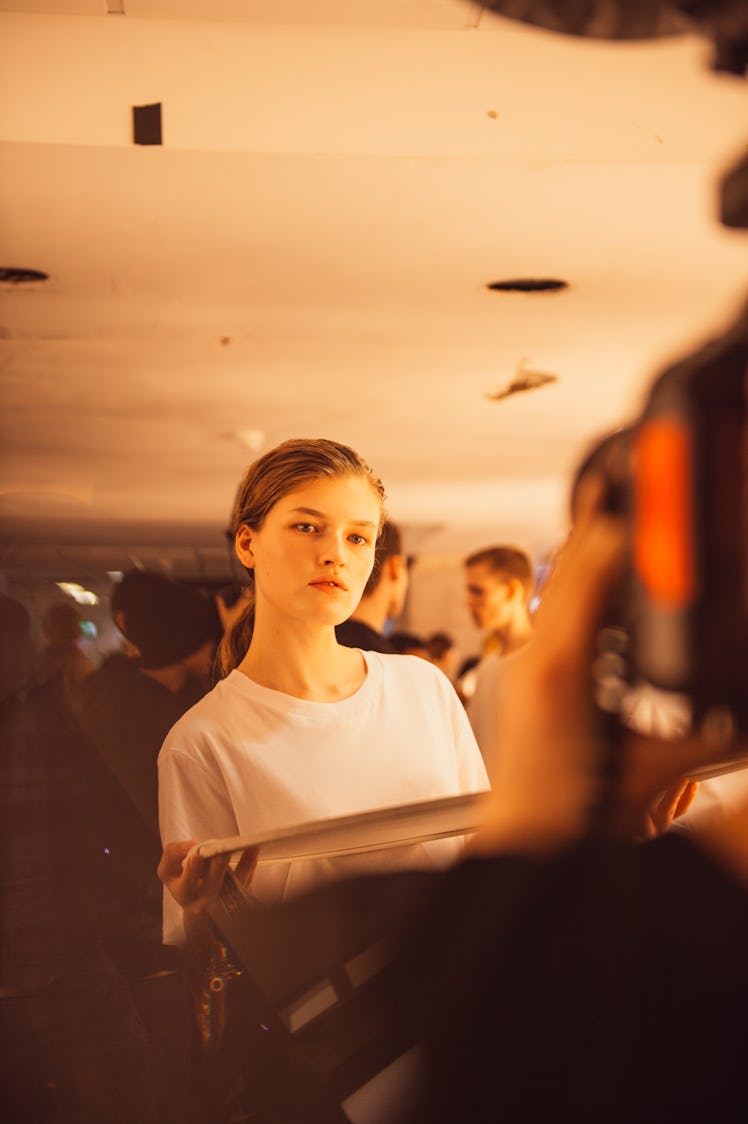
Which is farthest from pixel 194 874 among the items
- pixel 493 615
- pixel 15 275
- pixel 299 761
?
pixel 15 275

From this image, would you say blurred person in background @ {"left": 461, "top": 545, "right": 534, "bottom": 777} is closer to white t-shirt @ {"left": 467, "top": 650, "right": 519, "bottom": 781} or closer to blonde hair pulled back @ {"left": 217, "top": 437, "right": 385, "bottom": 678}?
white t-shirt @ {"left": 467, "top": 650, "right": 519, "bottom": 781}

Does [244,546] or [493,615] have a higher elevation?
[244,546]

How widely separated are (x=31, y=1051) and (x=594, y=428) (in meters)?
1.04

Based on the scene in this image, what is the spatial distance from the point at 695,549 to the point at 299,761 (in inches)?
23.8

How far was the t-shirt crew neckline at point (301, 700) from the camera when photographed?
1022 millimetres

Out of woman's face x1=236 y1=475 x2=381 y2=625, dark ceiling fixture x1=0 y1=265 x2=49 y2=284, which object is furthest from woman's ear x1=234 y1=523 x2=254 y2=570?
dark ceiling fixture x1=0 y1=265 x2=49 y2=284

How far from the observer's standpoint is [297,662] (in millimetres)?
1030

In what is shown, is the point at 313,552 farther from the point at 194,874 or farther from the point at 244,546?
the point at 194,874

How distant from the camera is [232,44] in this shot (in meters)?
1.10

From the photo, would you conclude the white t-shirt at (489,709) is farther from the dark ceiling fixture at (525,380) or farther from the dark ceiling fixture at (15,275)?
the dark ceiling fixture at (15,275)

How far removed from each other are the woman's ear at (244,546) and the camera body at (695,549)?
0.59m

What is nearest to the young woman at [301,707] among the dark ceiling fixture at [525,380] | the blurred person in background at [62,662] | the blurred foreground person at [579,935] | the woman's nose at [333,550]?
the woman's nose at [333,550]

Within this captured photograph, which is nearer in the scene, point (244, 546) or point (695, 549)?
point (695, 549)

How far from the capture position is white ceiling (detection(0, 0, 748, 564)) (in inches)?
43.1
